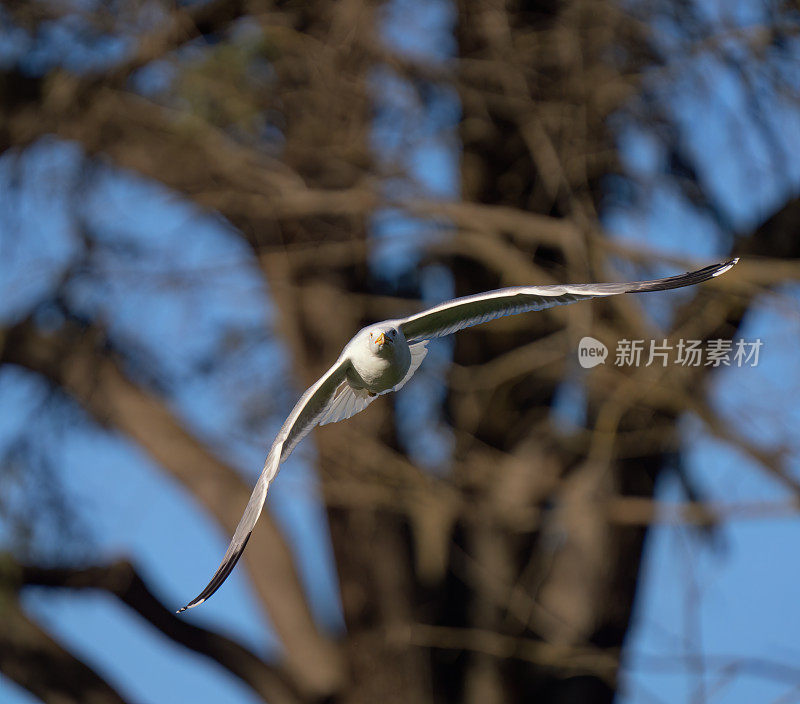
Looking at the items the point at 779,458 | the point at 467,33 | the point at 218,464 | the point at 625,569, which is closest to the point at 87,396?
the point at 218,464

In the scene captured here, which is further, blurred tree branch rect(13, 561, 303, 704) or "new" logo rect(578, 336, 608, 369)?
blurred tree branch rect(13, 561, 303, 704)

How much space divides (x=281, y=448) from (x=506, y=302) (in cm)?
29

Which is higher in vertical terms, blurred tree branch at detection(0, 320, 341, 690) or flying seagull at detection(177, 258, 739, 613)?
flying seagull at detection(177, 258, 739, 613)

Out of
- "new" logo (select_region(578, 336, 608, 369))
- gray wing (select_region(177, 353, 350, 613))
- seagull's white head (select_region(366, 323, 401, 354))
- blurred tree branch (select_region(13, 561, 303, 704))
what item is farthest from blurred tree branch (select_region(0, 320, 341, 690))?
seagull's white head (select_region(366, 323, 401, 354))

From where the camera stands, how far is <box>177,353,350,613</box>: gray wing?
36.8 inches

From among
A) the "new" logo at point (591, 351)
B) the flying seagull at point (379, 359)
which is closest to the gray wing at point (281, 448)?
the flying seagull at point (379, 359)

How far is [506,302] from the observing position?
3.65 ft

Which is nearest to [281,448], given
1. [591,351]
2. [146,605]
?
[591,351]

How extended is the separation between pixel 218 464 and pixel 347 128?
3.87 ft

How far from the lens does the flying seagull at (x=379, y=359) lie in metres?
0.97

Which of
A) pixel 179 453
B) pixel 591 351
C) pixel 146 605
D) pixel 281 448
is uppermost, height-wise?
pixel 281 448

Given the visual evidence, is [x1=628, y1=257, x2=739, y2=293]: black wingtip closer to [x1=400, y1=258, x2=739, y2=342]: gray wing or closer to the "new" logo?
[x1=400, y1=258, x2=739, y2=342]: gray wing

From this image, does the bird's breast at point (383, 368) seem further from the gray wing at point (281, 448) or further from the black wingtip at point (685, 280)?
the black wingtip at point (685, 280)

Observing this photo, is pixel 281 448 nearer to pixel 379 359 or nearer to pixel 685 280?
pixel 379 359
